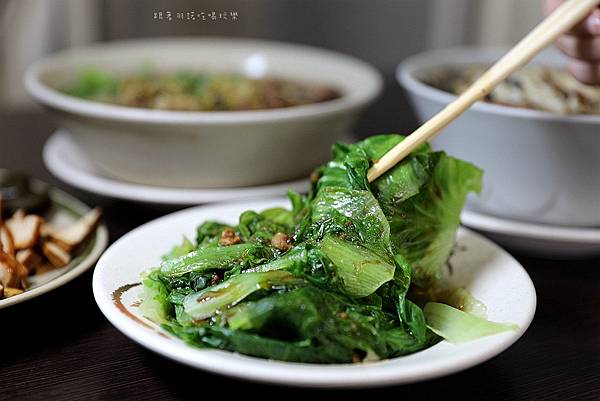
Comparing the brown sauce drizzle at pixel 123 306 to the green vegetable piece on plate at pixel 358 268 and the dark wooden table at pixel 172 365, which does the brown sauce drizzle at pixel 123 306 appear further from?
the green vegetable piece on plate at pixel 358 268

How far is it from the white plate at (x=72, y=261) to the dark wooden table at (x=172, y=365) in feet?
0.10

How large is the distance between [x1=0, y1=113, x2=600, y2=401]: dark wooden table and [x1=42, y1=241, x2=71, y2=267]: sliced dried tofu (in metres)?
0.05

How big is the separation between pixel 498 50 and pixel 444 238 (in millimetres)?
942

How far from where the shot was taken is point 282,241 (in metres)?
1.19

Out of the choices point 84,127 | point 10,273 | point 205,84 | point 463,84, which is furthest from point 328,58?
point 10,273

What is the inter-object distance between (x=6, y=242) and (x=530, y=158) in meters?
1.05

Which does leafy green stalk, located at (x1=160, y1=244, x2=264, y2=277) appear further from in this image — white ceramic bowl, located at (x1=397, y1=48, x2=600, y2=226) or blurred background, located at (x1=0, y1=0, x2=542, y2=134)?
blurred background, located at (x1=0, y1=0, x2=542, y2=134)

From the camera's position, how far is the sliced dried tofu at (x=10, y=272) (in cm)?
124

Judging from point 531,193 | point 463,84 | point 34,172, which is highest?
point 463,84

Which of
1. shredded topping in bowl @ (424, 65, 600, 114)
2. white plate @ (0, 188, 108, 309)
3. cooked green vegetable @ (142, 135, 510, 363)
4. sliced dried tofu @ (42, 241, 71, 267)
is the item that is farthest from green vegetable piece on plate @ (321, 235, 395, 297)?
shredded topping in bowl @ (424, 65, 600, 114)

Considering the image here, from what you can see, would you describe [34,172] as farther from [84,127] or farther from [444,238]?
[444,238]

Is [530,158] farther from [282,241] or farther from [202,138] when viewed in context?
[202,138]

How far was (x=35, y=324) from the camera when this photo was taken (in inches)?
50.6

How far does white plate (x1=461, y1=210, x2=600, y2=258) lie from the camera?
152 centimetres
